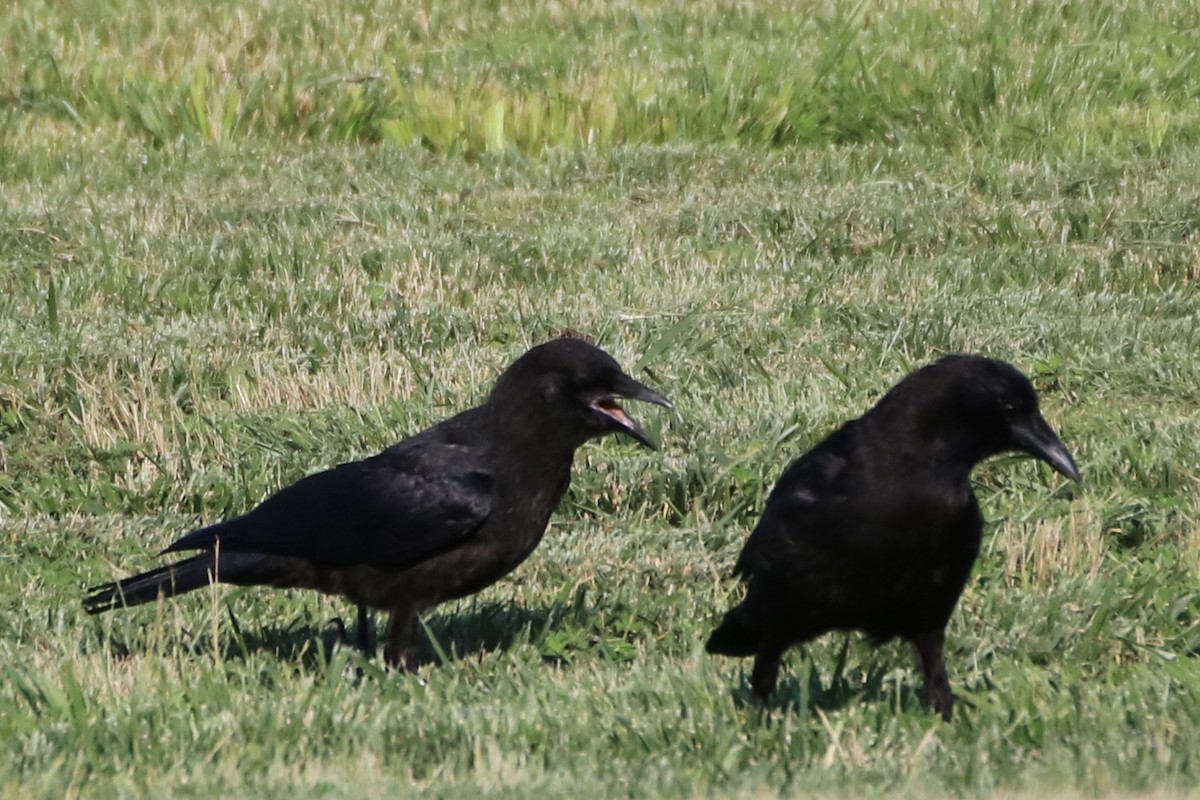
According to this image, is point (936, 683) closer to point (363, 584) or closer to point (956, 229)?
point (363, 584)

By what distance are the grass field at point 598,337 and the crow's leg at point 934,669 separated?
89 millimetres

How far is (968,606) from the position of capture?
223 inches

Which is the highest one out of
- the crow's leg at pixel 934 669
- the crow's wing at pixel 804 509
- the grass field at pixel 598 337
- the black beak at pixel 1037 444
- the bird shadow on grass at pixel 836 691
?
the black beak at pixel 1037 444

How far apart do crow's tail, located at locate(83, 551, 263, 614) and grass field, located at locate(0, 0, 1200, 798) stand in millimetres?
98

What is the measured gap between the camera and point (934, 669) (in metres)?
4.58

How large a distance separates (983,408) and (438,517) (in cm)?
159

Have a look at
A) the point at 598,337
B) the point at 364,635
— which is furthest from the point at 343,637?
the point at 598,337

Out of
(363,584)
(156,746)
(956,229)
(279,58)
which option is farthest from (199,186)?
(156,746)

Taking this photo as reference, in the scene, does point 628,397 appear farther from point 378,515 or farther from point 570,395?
point 378,515

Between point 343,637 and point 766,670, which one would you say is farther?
point 343,637

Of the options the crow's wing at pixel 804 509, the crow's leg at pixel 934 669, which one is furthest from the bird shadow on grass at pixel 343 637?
the crow's leg at pixel 934 669

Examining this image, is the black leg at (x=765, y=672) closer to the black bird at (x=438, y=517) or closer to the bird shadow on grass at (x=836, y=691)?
the bird shadow on grass at (x=836, y=691)

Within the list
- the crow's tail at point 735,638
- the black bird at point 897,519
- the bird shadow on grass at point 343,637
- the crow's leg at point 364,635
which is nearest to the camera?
the black bird at point 897,519

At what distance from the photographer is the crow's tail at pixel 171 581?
214 inches
